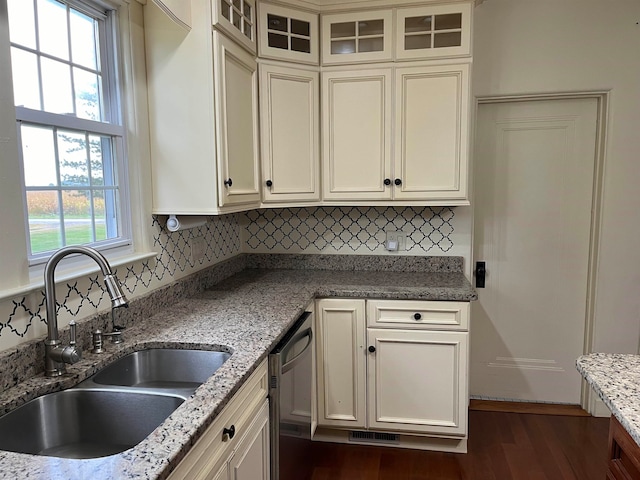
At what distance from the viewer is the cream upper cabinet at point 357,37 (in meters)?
2.50

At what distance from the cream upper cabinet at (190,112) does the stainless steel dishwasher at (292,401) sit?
658 millimetres

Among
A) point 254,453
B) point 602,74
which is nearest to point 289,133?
point 254,453

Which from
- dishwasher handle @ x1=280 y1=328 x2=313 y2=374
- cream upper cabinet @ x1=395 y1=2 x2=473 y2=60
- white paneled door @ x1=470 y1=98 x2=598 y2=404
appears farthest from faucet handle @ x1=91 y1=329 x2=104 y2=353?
white paneled door @ x1=470 y1=98 x2=598 y2=404


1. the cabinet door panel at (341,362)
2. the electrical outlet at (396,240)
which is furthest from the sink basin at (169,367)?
the electrical outlet at (396,240)

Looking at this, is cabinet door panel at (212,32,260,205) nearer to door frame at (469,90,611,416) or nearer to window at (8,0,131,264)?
window at (8,0,131,264)

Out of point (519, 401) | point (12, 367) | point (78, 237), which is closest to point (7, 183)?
point (78, 237)

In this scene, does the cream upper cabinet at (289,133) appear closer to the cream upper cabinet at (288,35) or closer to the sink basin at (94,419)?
the cream upper cabinet at (288,35)

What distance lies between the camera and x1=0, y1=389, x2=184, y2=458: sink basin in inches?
50.2

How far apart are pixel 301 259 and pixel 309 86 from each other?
1.09 m

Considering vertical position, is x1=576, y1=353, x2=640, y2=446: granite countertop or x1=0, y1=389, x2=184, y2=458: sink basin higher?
x1=576, y1=353, x2=640, y2=446: granite countertop

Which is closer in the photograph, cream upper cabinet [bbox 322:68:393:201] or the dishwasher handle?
the dishwasher handle

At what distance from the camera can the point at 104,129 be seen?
70.0 inches

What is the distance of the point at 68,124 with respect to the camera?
1591mm

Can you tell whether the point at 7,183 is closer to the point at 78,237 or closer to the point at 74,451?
the point at 78,237
